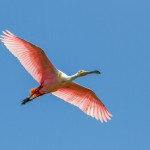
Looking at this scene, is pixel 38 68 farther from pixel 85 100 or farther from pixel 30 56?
pixel 85 100

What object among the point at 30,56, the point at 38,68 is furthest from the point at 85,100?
the point at 30,56

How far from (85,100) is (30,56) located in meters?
3.34

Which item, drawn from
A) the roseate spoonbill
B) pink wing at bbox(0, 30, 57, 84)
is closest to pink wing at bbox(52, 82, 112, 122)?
the roseate spoonbill

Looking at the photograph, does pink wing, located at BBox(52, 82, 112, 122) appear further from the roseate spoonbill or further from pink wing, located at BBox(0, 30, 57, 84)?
pink wing, located at BBox(0, 30, 57, 84)

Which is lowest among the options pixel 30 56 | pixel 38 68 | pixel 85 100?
pixel 85 100

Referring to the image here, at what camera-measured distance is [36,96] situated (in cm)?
3259

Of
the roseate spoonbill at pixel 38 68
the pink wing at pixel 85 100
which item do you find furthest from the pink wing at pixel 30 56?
the pink wing at pixel 85 100

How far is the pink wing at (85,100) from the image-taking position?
34.2 meters

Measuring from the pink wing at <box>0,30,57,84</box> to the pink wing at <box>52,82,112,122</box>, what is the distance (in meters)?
1.74

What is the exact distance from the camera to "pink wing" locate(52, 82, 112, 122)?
34.2m

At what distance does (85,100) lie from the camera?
3441 centimetres

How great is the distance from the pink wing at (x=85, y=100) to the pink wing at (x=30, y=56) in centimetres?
174

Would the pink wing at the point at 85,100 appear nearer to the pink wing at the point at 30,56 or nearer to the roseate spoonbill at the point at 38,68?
the roseate spoonbill at the point at 38,68

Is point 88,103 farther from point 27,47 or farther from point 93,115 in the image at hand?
point 27,47
